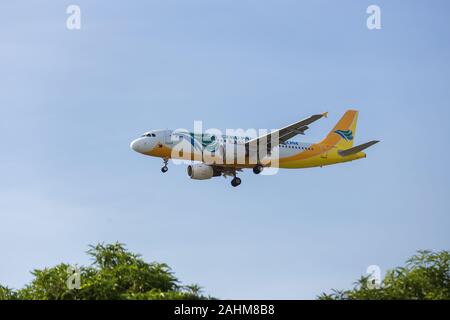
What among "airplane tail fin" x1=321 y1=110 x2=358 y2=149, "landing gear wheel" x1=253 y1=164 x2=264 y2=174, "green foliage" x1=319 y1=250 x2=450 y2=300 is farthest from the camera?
"airplane tail fin" x1=321 y1=110 x2=358 y2=149

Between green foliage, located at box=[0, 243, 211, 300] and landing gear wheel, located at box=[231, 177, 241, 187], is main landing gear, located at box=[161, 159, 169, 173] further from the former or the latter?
green foliage, located at box=[0, 243, 211, 300]

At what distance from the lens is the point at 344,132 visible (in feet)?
293

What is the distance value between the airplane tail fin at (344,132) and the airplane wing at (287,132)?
1007 cm

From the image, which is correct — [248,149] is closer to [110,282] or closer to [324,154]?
[324,154]

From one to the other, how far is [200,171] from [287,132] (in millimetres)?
8706

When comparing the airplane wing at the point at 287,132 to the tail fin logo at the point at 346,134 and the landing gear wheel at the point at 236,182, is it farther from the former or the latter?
the tail fin logo at the point at 346,134

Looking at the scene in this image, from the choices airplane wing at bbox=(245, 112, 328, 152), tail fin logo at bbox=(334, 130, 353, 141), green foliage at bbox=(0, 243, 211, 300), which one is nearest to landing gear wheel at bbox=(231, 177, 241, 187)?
airplane wing at bbox=(245, 112, 328, 152)

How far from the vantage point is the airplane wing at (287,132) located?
234ft

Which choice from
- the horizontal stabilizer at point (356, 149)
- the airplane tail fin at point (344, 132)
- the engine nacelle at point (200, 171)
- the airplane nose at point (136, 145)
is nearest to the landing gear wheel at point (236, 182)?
the engine nacelle at point (200, 171)

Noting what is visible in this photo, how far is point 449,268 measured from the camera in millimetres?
45438

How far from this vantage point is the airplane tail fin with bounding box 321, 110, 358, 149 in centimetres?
8655

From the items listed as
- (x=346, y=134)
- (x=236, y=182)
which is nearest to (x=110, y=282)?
(x=236, y=182)
